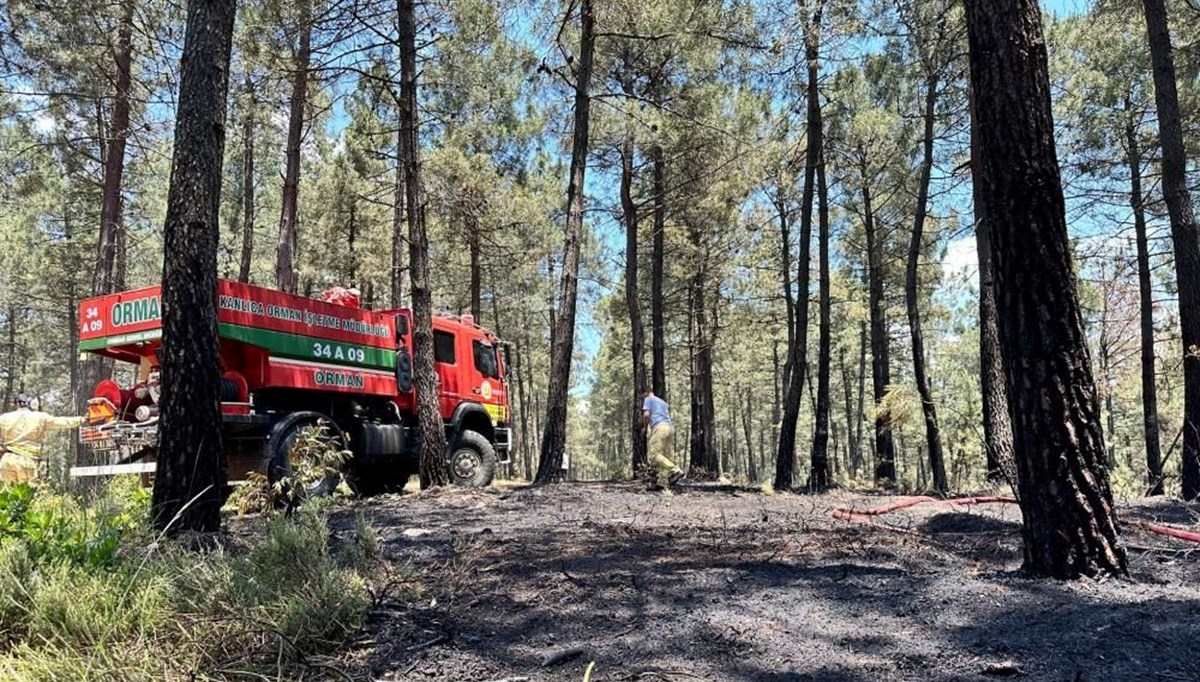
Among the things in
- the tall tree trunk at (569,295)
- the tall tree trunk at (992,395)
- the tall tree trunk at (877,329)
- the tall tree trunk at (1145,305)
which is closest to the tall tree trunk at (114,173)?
the tall tree trunk at (569,295)

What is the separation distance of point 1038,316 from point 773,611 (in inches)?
77.3

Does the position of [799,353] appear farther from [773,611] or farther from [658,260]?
[773,611]

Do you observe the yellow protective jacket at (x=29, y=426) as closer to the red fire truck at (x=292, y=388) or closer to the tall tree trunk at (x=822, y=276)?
the red fire truck at (x=292, y=388)

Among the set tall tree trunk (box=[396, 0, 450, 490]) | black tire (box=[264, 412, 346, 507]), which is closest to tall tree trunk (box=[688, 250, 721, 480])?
tall tree trunk (box=[396, 0, 450, 490])

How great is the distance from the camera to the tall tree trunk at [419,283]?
926cm

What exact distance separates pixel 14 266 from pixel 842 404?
46867 mm

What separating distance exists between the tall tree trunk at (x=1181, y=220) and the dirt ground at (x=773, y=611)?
5591mm

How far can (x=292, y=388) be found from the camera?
9141 mm

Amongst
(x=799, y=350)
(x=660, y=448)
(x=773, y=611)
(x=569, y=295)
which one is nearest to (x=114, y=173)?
(x=569, y=295)

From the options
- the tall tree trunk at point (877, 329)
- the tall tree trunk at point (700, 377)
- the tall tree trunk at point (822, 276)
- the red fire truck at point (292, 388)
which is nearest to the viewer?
the red fire truck at point (292, 388)

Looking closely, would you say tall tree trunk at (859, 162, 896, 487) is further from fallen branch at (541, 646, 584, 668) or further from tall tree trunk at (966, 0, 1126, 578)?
fallen branch at (541, 646, 584, 668)

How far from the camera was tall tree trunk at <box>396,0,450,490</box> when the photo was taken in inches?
364

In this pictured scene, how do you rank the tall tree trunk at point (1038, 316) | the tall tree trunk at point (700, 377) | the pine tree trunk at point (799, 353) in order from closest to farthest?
the tall tree trunk at point (1038, 316) < the pine tree trunk at point (799, 353) < the tall tree trunk at point (700, 377)

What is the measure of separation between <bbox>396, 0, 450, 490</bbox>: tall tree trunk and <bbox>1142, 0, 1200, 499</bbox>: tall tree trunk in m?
9.15
